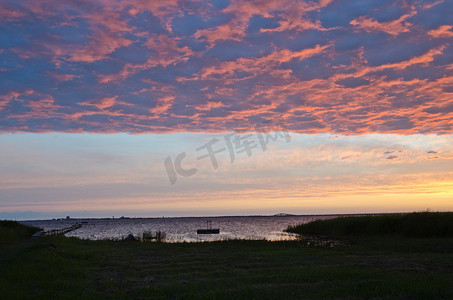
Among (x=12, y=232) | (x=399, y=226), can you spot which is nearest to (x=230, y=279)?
(x=399, y=226)

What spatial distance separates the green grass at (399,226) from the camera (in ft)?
123

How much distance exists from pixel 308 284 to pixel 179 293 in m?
4.74

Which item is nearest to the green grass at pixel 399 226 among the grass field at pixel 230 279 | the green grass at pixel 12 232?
→ the grass field at pixel 230 279

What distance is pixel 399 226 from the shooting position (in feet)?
140

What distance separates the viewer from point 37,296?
1232 cm

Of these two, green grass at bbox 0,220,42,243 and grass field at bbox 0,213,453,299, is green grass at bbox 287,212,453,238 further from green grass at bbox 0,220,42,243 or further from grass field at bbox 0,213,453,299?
green grass at bbox 0,220,42,243

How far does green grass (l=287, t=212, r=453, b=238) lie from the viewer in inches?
1481

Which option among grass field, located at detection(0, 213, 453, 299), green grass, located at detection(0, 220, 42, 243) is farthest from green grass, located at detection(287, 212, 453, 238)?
green grass, located at detection(0, 220, 42, 243)

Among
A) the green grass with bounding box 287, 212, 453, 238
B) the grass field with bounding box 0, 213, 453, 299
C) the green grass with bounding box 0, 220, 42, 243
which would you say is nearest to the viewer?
the grass field with bounding box 0, 213, 453, 299

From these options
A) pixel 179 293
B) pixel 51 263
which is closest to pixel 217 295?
pixel 179 293

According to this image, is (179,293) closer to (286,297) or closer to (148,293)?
(148,293)

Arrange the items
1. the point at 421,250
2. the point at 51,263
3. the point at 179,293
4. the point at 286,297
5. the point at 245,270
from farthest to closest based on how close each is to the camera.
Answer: the point at 421,250
the point at 51,263
the point at 245,270
the point at 179,293
the point at 286,297

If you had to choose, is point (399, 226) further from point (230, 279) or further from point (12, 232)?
point (12, 232)

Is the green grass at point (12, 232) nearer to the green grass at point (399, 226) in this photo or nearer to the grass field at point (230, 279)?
the grass field at point (230, 279)
